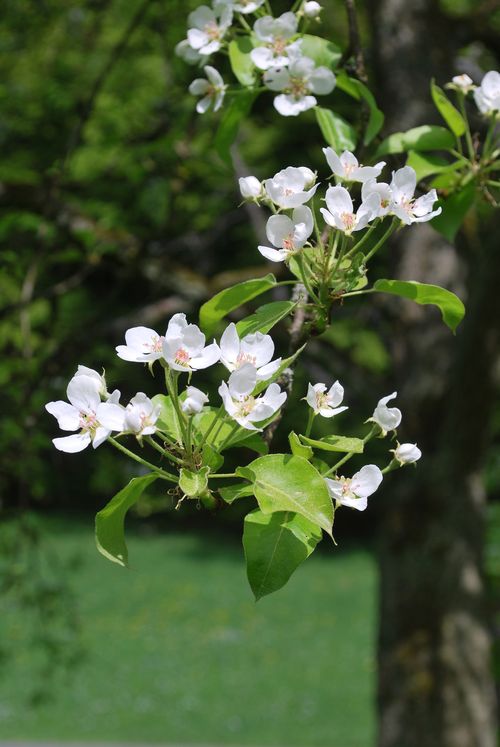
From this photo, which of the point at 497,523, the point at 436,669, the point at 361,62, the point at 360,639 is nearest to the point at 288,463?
the point at 361,62

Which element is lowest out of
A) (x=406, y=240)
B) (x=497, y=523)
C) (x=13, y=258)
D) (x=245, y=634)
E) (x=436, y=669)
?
(x=245, y=634)

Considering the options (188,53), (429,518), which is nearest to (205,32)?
(188,53)

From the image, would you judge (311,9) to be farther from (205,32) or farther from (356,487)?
(356,487)

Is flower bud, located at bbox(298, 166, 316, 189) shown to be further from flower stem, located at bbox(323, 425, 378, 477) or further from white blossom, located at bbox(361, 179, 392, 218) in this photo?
flower stem, located at bbox(323, 425, 378, 477)

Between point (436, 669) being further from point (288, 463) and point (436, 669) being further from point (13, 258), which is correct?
point (288, 463)

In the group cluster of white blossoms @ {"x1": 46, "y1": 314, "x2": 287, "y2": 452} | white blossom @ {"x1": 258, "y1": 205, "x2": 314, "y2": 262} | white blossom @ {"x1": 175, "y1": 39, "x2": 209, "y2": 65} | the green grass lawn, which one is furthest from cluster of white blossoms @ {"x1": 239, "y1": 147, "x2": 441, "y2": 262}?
the green grass lawn
